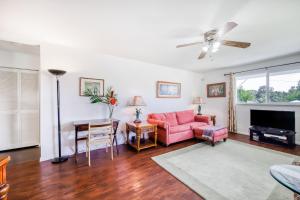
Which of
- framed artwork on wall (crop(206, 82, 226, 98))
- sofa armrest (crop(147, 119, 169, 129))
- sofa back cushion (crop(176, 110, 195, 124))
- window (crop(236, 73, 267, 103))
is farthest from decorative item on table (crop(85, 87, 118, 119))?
window (crop(236, 73, 267, 103))

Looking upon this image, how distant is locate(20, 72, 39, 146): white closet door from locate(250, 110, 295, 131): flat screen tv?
241 inches

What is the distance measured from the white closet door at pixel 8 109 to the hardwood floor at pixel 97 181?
3.79 feet

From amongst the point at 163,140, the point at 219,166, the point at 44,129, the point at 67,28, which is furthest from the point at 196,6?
the point at 44,129

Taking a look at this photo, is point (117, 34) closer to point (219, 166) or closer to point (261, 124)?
point (219, 166)

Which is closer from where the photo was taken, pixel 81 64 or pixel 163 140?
pixel 81 64

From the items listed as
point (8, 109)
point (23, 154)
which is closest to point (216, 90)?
point (23, 154)

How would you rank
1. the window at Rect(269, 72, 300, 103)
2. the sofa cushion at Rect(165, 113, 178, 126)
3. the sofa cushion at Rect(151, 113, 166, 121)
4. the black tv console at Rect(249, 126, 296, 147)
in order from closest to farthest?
the black tv console at Rect(249, 126, 296, 147)
the window at Rect(269, 72, 300, 103)
the sofa cushion at Rect(151, 113, 166, 121)
the sofa cushion at Rect(165, 113, 178, 126)

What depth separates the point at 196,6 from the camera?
5.59 feet

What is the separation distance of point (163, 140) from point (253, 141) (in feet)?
8.50

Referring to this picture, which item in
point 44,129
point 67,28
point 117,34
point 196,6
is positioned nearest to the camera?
point 196,6

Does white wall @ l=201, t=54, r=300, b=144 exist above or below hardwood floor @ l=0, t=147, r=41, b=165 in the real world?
above

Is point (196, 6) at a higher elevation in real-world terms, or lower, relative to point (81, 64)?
higher

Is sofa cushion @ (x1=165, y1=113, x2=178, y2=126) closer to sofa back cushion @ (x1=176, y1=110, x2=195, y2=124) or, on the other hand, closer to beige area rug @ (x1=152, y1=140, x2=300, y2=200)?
sofa back cushion @ (x1=176, y1=110, x2=195, y2=124)

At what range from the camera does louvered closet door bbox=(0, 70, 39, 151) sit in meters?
3.23
